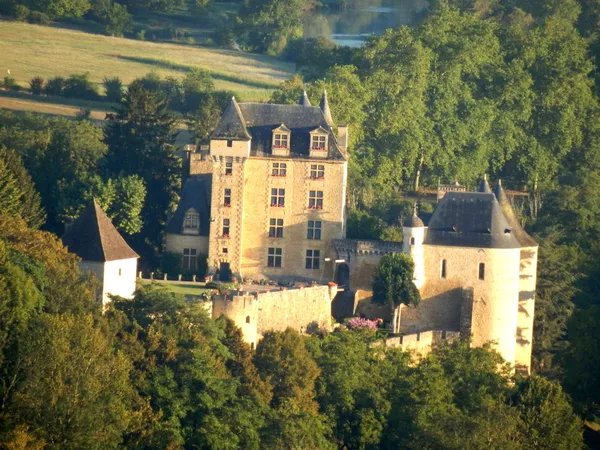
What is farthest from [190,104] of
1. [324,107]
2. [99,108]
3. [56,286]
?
[56,286]

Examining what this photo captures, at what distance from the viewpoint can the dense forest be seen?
67.6m

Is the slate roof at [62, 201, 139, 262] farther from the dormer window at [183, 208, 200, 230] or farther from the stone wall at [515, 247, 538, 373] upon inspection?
the stone wall at [515, 247, 538, 373]

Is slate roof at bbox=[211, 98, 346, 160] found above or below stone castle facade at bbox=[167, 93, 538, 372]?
above

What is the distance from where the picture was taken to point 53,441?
64625mm

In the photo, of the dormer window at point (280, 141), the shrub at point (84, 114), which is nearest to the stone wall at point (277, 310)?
the dormer window at point (280, 141)

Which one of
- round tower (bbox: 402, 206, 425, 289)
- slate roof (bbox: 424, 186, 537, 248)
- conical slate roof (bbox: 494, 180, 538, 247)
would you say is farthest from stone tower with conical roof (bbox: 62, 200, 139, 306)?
conical slate roof (bbox: 494, 180, 538, 247)

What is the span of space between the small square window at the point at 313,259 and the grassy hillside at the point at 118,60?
25512 millimetres

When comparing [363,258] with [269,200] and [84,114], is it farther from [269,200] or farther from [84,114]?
[84,114]

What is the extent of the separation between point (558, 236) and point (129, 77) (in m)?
28.8

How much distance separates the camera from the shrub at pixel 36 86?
107 meters

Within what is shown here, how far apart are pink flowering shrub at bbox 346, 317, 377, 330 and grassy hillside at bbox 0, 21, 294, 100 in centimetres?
2876

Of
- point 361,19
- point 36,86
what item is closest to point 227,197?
point 36,86

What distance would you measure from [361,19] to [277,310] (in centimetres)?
5345

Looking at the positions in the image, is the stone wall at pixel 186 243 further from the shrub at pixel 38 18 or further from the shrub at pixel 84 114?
the shrub at pixel 38 18
